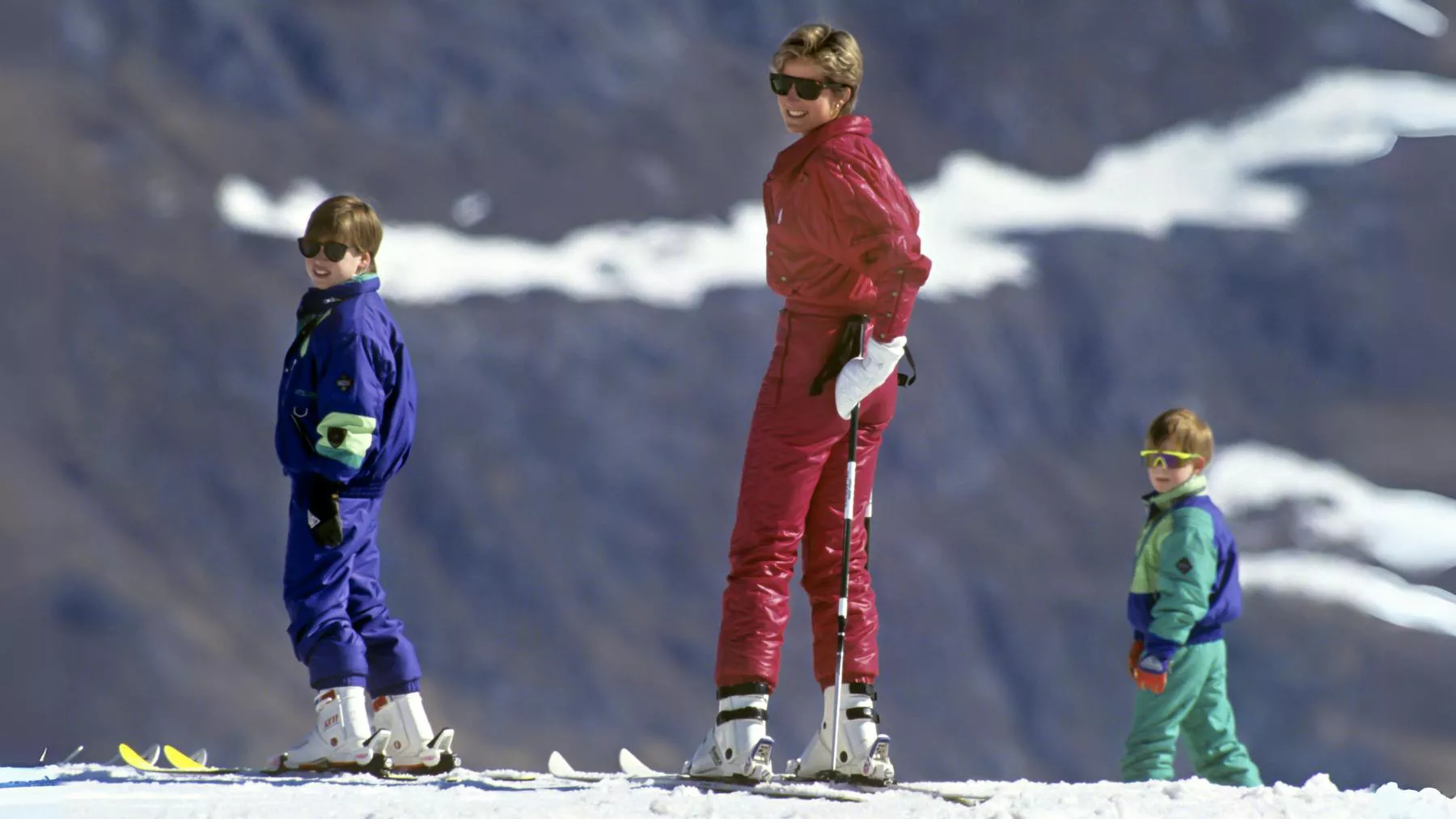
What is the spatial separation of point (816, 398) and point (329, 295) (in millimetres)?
1521

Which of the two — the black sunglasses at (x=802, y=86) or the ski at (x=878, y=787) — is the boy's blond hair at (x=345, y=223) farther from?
the ski at (x=878, y=787)

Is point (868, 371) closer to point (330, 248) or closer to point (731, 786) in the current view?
point (731, 786)

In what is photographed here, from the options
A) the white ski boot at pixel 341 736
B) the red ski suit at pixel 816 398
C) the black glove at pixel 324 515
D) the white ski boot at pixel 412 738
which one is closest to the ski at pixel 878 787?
the red ski suit at pixel 816 398

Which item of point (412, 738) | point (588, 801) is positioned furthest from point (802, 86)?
point (412, 738)

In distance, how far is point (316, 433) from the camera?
15.8 feet

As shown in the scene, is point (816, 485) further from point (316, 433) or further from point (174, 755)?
point (174, 755)

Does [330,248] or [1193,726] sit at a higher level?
[330,248]

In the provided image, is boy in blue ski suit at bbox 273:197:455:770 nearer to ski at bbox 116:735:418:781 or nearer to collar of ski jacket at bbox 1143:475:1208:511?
ski at bbox 116:735:418:781

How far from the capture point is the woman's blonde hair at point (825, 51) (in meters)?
4.73

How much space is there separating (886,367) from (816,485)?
18.6 inches

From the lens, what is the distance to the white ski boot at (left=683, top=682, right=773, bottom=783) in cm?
446

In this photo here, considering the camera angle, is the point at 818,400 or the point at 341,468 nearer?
the point at 818,400

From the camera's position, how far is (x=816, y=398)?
15.3 ft

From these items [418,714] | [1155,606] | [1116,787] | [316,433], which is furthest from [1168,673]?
[316,433]
